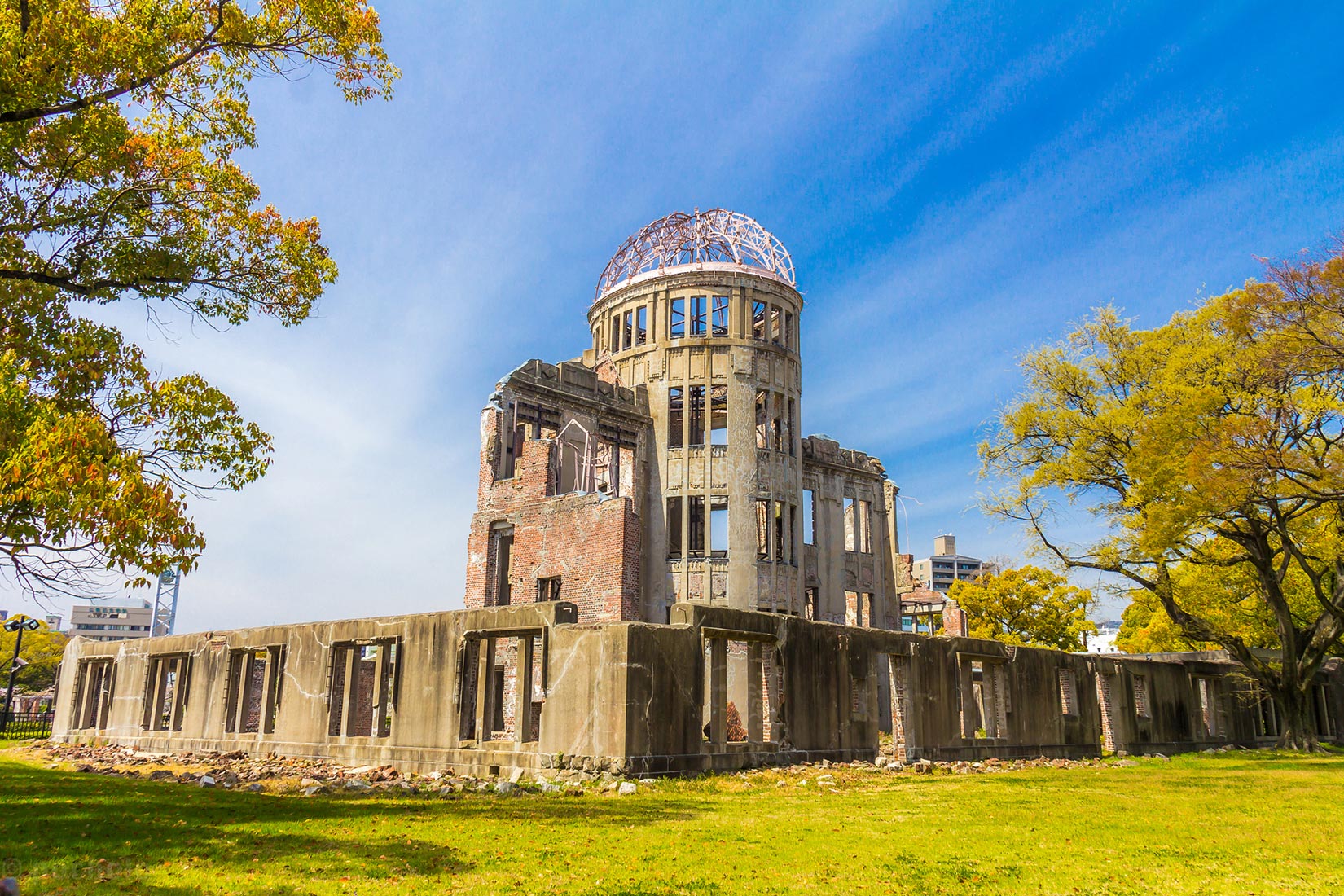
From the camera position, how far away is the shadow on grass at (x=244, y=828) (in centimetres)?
674

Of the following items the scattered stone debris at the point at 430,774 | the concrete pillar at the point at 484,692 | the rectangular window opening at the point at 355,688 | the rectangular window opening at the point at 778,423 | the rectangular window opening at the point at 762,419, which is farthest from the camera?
the rectangular window opening at the point at 778,423

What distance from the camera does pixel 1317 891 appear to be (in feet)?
22.4

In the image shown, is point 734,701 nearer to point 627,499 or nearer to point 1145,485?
point 627,499

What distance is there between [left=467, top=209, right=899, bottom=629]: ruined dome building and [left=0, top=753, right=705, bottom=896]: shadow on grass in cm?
1397

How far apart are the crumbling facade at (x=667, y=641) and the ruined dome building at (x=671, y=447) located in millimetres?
80

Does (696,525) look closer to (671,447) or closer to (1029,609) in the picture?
(671,447)

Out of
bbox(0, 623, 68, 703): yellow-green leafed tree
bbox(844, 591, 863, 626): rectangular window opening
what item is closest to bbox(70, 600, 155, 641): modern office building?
bbox(0, 623, 68, 703): yellow-green leafed tree

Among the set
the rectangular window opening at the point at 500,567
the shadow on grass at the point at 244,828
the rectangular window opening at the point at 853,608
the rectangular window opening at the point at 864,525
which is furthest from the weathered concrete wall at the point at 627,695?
the rectangular window opening at the point at 864,525

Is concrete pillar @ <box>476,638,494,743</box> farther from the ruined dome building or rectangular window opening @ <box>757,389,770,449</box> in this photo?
rectangular window opening @ <box>757,389,770,449</box>

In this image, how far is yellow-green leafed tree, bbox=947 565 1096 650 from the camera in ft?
133

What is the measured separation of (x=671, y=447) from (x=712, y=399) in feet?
8.24

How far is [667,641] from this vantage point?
50.3 feet

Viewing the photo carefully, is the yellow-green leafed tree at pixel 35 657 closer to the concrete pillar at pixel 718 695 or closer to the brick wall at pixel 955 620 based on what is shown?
the brick wall at pixel 955 620

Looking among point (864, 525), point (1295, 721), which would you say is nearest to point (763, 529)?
point (864, 525)
